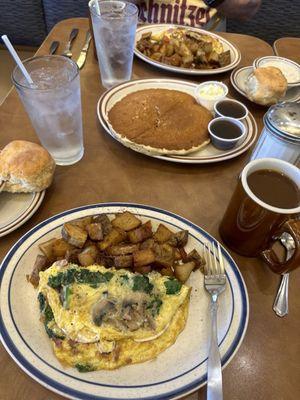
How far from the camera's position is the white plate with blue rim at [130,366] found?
829 millimetres

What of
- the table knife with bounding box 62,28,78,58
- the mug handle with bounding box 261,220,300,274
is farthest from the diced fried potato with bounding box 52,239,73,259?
the table knife with bounding box 62,28,78,58

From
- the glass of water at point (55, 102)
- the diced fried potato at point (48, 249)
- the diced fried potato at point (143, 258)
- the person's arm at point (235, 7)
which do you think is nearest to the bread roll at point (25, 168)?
the glass of water at point (55, 102)

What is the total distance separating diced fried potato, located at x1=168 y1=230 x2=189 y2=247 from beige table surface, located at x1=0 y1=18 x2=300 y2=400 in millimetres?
171

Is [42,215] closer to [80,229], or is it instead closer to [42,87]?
[80,229]

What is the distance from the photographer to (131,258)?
1109mm

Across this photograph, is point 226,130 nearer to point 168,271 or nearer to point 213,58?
point 213,58

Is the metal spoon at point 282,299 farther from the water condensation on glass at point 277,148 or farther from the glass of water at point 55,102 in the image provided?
the glass of water at point 55,102

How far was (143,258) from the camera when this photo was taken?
1097mm

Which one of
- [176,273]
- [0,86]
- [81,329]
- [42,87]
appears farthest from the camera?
[0,86]

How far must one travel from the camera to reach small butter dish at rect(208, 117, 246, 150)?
1.53 meters

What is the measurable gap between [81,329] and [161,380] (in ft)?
0.90

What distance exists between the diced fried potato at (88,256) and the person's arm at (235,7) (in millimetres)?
2212

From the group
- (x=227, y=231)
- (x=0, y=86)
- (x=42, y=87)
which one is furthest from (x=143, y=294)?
(x=0, y=86)

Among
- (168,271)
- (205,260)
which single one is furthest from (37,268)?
(205,260)
